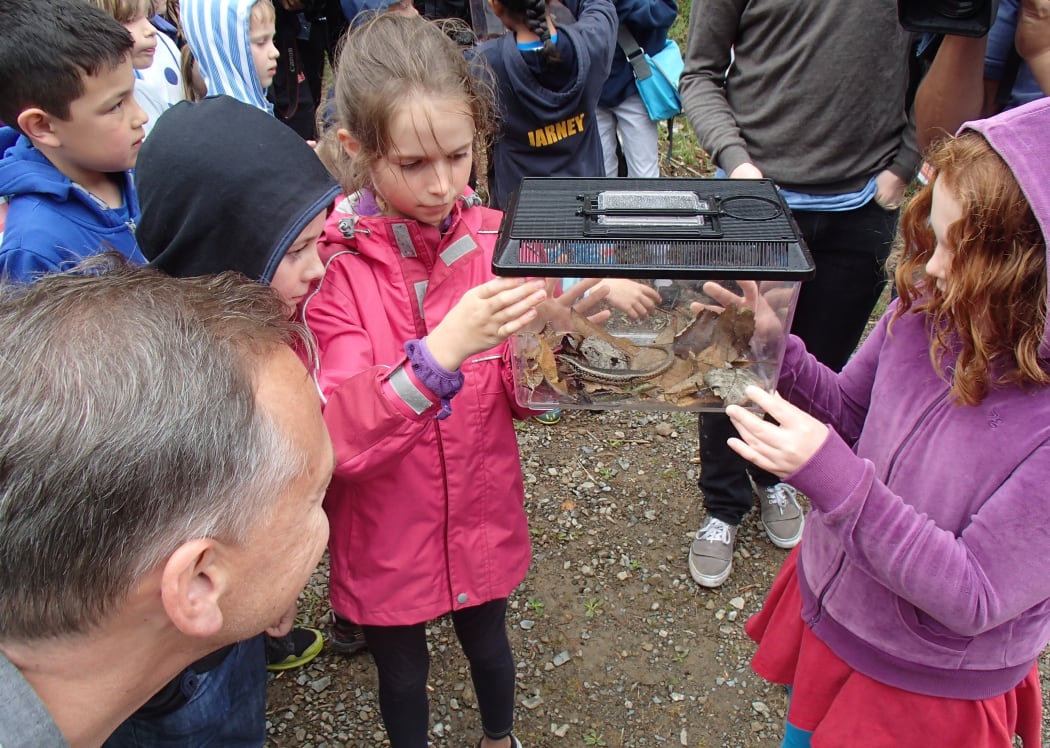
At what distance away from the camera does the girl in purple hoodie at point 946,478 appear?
A: 1384 millimetres

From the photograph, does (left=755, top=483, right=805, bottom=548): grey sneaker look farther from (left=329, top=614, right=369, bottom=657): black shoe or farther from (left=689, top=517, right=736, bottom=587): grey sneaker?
(left=329, top=614, right=369, bottom=657): black shoe

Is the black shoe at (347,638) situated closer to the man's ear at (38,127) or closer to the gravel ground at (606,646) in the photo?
the gravel ground at (606,646)

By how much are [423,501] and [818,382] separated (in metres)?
1.07

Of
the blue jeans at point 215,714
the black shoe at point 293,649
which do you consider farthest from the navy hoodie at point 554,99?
the blue jeans at point 215,714

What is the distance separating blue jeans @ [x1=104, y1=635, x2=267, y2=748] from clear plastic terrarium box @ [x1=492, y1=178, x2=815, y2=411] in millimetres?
942

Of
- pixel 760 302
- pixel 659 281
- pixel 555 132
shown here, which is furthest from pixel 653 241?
pixel 555 132

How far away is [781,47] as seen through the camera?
262 centimetres

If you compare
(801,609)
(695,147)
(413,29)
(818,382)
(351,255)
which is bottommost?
(695,147)

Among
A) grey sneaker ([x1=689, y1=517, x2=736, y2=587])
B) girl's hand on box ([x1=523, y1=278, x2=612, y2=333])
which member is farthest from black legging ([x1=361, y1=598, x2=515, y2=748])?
grey sneaker ([x1=689, y1=517, x2=736, y2=587])

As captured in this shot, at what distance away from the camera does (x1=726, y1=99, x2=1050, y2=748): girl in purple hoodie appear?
4.54ft

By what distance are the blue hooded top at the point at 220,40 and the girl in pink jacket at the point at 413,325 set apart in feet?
6.34

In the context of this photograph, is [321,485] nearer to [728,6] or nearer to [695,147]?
[728,6]

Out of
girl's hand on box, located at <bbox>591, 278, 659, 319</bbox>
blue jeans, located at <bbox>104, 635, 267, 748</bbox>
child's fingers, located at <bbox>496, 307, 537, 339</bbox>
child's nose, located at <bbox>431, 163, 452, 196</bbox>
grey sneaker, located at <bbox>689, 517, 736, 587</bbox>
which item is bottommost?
grey sneaker, located at <bbox>689, 517, 736, 587</bbox>

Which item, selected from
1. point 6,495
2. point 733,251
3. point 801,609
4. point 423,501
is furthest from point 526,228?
point 801,609
